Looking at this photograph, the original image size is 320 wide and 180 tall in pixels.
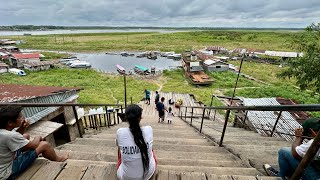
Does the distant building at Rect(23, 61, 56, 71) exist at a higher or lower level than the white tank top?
lower

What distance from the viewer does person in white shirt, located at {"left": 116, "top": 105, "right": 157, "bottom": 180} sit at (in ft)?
8.00

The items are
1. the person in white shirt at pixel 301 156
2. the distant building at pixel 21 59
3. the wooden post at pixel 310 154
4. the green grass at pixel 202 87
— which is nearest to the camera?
the wooden post at pixel 310 154

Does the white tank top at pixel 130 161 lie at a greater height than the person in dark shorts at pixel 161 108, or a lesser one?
greater

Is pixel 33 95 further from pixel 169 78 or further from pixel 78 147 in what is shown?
pixel 169 78

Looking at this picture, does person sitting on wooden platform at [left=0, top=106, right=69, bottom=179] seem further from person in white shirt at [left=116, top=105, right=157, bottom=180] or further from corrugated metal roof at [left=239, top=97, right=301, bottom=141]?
corrugated metal roof at [left=239, top=97, right=301, bottom=141]

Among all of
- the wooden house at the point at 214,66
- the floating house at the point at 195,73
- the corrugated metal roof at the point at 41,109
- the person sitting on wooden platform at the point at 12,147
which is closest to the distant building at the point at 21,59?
the floating house at the point at 195,73

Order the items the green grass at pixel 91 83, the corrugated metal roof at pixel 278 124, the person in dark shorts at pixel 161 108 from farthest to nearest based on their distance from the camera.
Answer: the green grass at pixel 91 83 → the person in dark shorts at pixel 161 108 → the corrugated metal roof at pixel 278 124

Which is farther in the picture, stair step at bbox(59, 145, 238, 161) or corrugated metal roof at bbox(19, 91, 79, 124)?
corrugated metal roof at bbox(19, 91, 79, 124)

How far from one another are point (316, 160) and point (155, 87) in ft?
83.8

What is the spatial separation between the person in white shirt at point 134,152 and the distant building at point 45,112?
4256mm

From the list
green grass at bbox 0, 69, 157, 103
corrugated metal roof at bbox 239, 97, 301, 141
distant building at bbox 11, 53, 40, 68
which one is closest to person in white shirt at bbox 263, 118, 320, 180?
corrugated metal roof at bbox 239, 97, 301, 141

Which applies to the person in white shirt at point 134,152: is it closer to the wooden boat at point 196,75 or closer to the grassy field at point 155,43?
the wooden boat at point 196,75

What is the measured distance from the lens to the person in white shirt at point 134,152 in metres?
2.44

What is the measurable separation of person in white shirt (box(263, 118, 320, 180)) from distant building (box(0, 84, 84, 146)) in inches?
207
